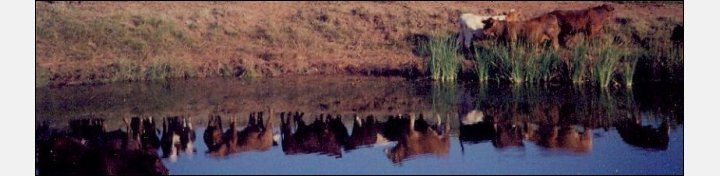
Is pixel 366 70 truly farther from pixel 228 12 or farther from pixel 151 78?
pixel 228 12

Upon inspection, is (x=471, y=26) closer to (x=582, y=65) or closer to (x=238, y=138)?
(x=582, y=65)

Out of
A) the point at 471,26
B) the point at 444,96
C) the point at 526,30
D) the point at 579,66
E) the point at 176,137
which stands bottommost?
the point at 176,137

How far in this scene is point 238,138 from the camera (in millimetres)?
9711

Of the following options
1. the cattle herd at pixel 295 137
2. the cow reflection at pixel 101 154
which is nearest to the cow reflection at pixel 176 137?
the cattle herd at pixel 295 137

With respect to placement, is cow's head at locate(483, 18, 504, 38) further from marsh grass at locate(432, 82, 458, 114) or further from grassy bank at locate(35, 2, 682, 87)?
marsh grass at locate(432, 82, 458, 114)

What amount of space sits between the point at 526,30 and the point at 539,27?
0.87ft

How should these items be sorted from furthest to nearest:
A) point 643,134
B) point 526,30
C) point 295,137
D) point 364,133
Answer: point 526,30, point 364,133, point 295,137, point 643,134

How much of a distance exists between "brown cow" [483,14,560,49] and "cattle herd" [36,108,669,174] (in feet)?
12.9

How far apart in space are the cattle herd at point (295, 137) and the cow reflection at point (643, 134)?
0.04 feet

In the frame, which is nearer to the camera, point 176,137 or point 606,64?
point 176,137

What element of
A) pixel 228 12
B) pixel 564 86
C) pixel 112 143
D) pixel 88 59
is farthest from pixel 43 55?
pixel 564 86

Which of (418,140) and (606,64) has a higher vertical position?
(606,64)

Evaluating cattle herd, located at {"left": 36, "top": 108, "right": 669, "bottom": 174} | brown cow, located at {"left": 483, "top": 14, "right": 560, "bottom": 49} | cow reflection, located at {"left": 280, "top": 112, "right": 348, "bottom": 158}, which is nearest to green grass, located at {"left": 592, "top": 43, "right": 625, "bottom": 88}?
cattle herd, located at {"left": 36, "top": 108, "right": 669, "bottom": 174}

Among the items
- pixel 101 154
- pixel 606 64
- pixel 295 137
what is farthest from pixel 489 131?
pixel 101 154
